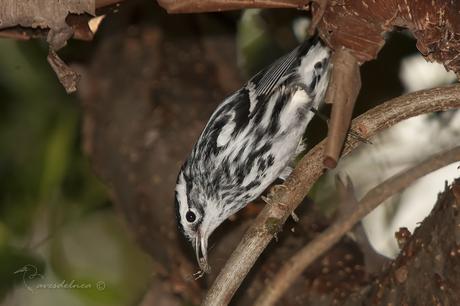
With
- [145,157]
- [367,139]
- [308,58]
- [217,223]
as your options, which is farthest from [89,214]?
[367,139]

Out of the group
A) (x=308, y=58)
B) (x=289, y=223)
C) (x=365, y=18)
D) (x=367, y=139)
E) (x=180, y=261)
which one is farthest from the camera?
(x=180, y=261)

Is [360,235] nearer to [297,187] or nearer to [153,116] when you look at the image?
[297,187]

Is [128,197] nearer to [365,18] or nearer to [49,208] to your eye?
[49,208]

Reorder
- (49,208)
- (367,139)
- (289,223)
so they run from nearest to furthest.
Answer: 1. (367,139)
2. (289,223)
3. (49,208)
